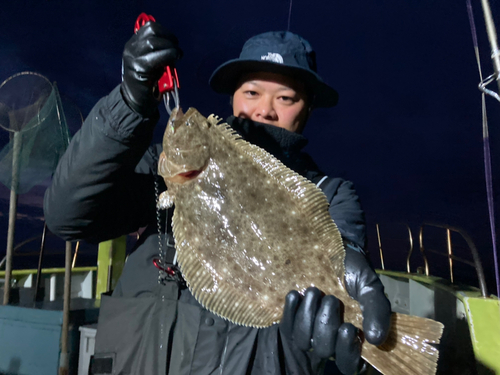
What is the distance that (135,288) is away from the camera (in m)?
2.14

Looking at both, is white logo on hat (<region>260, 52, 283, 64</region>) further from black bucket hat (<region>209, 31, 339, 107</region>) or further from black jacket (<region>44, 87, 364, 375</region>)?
black jacket (<region>44, 87, 364, 375</region>)

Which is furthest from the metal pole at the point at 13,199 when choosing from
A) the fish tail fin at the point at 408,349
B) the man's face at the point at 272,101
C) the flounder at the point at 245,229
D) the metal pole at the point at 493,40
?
the metal pole at the point at 493,40

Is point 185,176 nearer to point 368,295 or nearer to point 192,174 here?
point 192,174

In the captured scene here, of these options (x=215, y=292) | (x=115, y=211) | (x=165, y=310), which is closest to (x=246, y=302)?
(x=215, y=292)

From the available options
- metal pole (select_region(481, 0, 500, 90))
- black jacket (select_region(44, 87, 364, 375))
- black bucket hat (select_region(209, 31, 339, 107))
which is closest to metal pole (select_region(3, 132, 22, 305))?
black jacket (select_region(44, 87, 364, 375))

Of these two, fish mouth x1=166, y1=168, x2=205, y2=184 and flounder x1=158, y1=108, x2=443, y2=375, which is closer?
flounder x1=158, y1=108, x2=443, y2=375

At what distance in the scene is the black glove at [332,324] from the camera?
1.65 m

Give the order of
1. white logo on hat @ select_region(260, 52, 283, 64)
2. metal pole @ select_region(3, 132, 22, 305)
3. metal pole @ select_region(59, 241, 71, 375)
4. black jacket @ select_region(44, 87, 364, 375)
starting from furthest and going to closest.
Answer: metal pole @ select_region(3, 132, 22, 305)
metal pole @ select_region(59, 241, 71, 375)
white logo on hat @ select_region(260, 52, 283, 64)
black jacket @ select_region(44, 87, 364, 375)

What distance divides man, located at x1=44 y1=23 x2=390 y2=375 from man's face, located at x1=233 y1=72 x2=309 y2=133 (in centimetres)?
7

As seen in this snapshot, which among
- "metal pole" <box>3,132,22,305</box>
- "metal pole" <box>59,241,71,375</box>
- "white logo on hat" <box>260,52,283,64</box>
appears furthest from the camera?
"metal pole" <box>3,132,22,305</box>

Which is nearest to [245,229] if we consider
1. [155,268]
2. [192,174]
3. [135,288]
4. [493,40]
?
[192,174]

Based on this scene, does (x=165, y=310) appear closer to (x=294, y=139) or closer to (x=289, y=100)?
(x=294, y=139)

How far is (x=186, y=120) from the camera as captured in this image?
2.09 m

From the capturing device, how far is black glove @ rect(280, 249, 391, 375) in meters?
1.65
